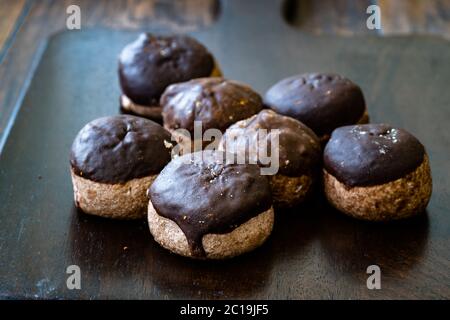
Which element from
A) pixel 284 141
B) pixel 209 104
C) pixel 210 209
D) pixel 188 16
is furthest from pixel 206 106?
pixel 188 16

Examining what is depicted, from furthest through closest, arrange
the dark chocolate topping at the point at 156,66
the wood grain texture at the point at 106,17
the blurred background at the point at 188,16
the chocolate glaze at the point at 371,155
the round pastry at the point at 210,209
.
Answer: the blurred background at the point at 188,16 < the wood grain texture at the point at 106,17 < the dark chocolate topping at the point at 156,66 < the chocolate glaze at the point at 371,155 < the round pastry at the point at 210,209

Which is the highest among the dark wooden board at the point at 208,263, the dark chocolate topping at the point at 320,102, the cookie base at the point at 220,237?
the dark chocolate topping at the point at 320,102

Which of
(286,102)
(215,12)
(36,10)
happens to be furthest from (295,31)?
(36,10)

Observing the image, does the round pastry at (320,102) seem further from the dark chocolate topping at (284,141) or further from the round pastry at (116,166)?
the round pastry at (116,166)

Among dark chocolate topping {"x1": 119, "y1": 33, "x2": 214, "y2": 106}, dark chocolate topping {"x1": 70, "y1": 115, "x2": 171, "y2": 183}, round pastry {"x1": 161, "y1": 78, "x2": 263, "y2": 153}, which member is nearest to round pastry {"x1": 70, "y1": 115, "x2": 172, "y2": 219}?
dark chocolate topping {"x1": 70, "y1": 115, "x2": 171, "y2": 183}

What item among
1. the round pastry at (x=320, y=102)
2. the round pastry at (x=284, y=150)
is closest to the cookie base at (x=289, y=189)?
the round pastry at (x=284, y=150)

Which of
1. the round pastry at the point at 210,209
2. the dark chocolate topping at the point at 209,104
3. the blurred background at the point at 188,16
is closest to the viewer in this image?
the round pastry at the point at 210,209

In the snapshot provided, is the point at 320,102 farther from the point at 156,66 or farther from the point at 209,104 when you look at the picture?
the point at 156,66
